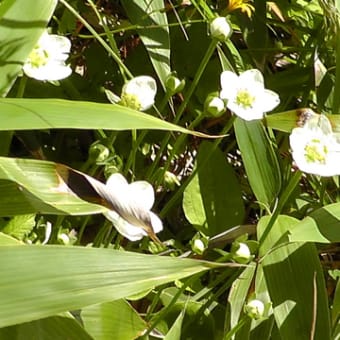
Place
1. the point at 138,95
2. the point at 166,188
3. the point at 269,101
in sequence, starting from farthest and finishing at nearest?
the point at 166,188 → the point at 269,101 → the point at 138,95

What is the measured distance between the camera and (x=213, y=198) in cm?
110

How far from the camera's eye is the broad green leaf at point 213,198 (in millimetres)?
1074

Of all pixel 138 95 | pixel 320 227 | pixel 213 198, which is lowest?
pixel 213 198

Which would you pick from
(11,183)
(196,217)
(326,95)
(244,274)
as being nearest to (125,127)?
(11,183)

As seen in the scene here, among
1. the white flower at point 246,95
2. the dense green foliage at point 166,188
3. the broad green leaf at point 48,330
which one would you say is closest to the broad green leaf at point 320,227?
the dense green foliage at point 166,188

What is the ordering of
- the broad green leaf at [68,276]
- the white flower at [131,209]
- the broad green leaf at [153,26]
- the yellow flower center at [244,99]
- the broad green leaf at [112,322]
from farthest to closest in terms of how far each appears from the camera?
the broad green leaf at [153,26]
the yellow flower center at [244,99]
the broad green leaf at [112,322]
the white flower at [131,209]
the broad green leaf at [68,276]

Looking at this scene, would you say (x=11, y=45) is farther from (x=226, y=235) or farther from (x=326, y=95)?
(x=326, y=95)

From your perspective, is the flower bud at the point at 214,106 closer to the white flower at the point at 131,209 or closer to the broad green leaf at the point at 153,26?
the white flower at the point at 131,209

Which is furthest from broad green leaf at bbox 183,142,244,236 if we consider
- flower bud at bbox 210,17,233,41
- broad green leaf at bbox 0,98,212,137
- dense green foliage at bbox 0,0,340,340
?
broad green leaf at bbox 0,98,212,137

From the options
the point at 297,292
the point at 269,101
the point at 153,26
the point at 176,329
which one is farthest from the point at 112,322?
the point at 153,26

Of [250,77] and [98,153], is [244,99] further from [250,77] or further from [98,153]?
[98,153]

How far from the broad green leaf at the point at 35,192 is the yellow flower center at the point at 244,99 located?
258mm

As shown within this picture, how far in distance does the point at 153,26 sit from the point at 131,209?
407 mm

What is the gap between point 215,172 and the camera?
1111 mm
